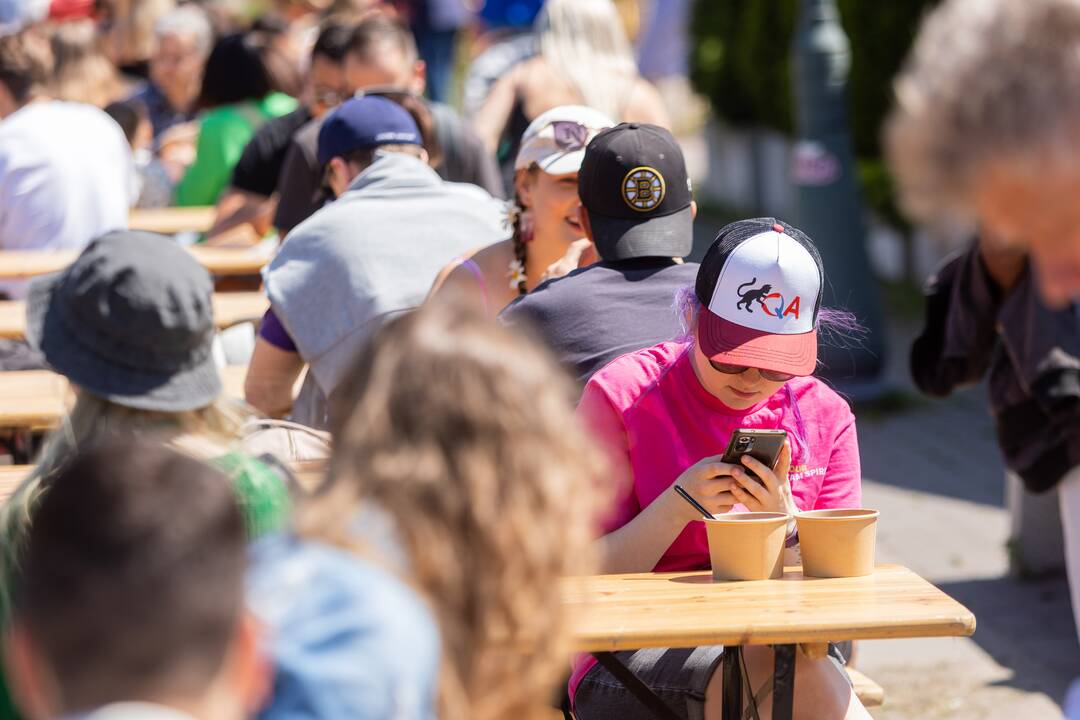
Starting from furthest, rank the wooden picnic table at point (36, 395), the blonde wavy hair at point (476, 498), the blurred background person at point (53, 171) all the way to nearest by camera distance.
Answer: the blurred background person at point (53, 171) < the wooden picnic table at point (36, 395) < the blonde wavy hair at point (476, 498)

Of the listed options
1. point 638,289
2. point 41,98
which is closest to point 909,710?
point 638,289

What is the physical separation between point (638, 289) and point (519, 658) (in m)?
1.90

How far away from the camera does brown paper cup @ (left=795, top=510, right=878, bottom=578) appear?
9.20 ft

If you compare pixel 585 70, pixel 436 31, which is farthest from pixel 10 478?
pixel 436 31

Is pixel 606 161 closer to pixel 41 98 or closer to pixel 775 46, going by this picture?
pixel 41 98

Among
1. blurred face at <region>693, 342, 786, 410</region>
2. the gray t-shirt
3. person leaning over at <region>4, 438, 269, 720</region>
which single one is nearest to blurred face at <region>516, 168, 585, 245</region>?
the gray t-shirt

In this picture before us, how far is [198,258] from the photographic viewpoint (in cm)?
605

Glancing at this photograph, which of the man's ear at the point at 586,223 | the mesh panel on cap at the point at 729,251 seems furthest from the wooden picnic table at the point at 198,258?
the mesh panel on cap at the point at 729,251

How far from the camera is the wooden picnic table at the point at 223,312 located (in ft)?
16.2

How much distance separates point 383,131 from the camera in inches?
176

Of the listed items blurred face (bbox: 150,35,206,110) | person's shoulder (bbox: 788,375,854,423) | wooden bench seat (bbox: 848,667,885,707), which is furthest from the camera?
blurred face (bbox: 150,35,206,110)

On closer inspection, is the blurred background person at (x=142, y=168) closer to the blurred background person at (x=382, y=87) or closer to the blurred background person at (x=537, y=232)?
the blurred background person at (x=382, y=87)

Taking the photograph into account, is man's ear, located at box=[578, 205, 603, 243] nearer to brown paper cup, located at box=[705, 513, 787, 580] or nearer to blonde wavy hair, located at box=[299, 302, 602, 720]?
brown paper cup, located at box=[705, 513, 787, 580]

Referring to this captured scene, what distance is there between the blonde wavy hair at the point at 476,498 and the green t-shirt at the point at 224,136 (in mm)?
5125
